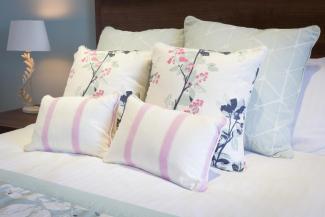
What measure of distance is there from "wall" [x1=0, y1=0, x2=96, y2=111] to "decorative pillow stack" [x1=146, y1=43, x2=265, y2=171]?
119 cm

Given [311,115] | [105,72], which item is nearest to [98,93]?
[105,72]

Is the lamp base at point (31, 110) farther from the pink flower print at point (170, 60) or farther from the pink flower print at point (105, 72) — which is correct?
the pink flower print at point (170, 60)

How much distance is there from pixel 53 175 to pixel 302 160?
32.9 inches

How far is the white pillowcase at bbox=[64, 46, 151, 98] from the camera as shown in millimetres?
1493

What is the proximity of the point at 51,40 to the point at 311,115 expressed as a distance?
175cm

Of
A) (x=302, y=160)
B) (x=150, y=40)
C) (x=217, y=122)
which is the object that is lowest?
(x=302, y=160)

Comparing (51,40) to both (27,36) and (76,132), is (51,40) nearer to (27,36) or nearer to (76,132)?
(27,36)

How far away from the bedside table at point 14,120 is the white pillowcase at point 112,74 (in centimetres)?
61

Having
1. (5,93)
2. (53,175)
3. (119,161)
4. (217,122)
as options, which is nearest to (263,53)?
(217,122)

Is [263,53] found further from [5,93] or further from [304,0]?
[5,93]

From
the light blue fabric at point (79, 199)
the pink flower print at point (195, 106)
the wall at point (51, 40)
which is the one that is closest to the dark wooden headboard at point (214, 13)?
the wall at point (51, 40)

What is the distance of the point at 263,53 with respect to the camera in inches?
50.4

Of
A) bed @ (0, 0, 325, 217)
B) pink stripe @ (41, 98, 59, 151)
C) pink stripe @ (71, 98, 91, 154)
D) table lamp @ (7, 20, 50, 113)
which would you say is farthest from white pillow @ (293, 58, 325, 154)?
table lamp @ (7, 20, 50, 113)

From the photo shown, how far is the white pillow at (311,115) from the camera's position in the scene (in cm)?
140
